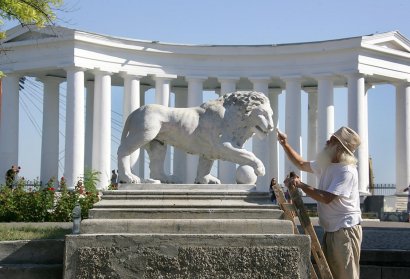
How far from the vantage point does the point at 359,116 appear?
5472 cm

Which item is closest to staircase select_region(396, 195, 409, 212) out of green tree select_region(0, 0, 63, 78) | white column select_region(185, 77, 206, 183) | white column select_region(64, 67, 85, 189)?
white column select_region(185, 77, 206, 183)

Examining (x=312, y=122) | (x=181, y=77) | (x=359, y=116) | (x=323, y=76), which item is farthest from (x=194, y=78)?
(x=312, y=122)

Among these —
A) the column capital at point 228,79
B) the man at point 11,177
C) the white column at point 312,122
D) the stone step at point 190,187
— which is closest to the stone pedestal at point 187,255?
the stone step at point 190,187

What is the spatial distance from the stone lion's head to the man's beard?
500 cm

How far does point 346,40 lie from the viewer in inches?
2154

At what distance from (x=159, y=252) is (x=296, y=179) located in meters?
2.91

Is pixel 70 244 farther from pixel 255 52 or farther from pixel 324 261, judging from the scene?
pixel 255 52

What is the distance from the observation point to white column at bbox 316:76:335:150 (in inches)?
2223

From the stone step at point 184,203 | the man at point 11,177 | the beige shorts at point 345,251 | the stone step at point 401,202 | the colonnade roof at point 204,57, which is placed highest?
the colonnade roof at point 204,57

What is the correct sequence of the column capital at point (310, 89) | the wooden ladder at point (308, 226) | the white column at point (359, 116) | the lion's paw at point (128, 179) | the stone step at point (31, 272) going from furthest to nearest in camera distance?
the column capital at point (310, 89)
the white column at point (359, 116)
the lion's paw at point (128, 179)
the stone step at point (31, 272)
the wooden ladder at point (308, 226)

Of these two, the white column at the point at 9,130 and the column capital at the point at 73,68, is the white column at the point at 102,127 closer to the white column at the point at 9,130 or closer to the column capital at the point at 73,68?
the column capital at the point at 73,68

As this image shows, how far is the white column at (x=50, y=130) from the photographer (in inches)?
2307

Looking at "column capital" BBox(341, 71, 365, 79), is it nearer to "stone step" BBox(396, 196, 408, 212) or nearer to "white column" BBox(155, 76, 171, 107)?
"stone step" BBox(396, 196, 408, 212)

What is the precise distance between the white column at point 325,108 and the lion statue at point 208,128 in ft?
130
